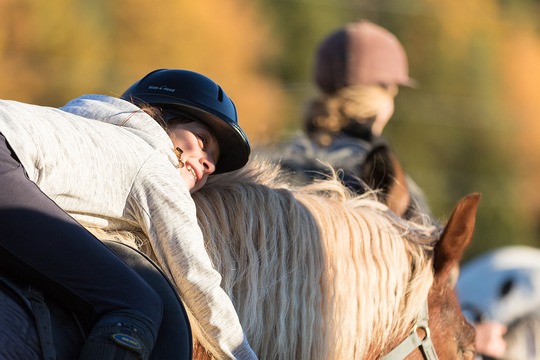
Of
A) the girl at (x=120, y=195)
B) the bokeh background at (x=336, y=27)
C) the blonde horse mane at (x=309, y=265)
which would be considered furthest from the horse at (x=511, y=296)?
the bokeh background at (x=336, y=27)

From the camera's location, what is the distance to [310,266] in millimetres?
2596

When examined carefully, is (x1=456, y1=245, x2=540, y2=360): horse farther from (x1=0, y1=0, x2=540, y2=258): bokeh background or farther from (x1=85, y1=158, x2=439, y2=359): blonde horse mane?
(x1=0, y1=0, x2=540, y2=258): bokeh background

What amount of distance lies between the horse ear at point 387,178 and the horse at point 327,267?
52cm

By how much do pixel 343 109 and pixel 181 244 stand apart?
10.7 feet

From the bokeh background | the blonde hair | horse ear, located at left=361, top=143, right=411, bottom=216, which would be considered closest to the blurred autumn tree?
the bokeh background

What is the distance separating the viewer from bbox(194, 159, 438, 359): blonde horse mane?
2512mm

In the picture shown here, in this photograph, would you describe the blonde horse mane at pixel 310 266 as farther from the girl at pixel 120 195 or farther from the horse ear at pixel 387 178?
the horse ear at pixel 387 178

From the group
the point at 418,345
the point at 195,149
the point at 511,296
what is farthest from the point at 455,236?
the point at 511,296

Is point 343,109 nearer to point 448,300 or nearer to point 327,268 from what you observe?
point 448,300

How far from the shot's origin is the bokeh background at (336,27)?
1477 cm

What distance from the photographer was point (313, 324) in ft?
8.29

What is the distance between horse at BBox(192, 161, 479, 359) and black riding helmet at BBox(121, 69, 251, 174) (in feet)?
0.64

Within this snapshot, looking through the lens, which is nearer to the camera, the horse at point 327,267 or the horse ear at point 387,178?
the horse at point 327,267

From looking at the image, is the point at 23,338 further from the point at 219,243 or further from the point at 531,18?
the point at 531,18
